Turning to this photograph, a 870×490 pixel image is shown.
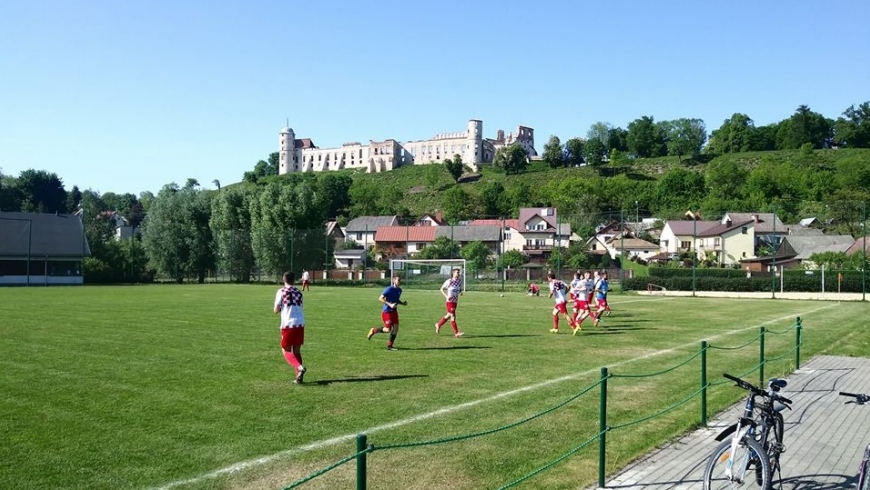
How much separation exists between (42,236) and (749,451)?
213 feet

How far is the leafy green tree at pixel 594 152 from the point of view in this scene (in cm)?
17112

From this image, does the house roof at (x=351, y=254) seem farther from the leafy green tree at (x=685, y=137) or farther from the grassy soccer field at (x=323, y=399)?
the leafy green tree at (x=685, y=137)

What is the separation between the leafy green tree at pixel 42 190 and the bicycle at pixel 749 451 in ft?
439

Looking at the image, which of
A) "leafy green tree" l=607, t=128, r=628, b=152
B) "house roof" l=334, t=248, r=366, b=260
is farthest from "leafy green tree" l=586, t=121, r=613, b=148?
"house roof" l=334, t=248, r=366, b=260

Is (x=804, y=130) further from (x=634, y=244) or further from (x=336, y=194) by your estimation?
(x=336, y=194)

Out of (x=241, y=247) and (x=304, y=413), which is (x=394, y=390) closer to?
(x=304, y=413)

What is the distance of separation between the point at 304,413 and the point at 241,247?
5310 centimetres

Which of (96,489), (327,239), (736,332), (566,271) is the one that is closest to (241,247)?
(327,239)

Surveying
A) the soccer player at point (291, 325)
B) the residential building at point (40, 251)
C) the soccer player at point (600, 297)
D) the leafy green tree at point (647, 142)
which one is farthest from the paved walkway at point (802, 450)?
the leafy green tree at point (647, 142)

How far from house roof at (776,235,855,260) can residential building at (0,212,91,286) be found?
2673 inches

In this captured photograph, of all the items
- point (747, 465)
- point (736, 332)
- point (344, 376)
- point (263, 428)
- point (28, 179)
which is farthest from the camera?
point (28, 179)

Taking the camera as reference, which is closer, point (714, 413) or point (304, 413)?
point (304, 413)

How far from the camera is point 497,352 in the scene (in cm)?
1558

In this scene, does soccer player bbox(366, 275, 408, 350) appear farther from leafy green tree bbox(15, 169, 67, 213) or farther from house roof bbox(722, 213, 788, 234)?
leafy green tree bbox(15, 169, 67, 213)
